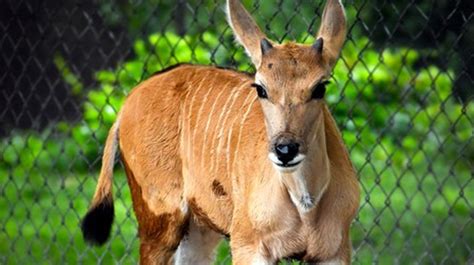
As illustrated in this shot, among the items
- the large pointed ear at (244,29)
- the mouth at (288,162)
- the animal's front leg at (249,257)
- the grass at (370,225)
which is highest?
the large pointed ear at (244,29)

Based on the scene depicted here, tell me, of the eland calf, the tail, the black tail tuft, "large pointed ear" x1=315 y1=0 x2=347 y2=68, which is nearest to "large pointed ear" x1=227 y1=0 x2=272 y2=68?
the eland calf

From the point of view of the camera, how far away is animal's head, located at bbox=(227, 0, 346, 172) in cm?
522

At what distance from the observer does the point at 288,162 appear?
17.1ft

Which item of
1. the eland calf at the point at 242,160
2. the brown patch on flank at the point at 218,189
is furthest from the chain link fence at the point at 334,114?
the brown patch on flank at the point at 218,189

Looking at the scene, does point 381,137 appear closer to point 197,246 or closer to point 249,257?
point 197,246

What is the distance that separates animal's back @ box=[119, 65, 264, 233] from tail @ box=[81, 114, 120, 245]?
3.3 inches

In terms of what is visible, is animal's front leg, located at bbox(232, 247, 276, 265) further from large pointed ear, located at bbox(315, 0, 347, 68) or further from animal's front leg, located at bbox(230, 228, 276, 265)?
large pointed ear, located at bbox(315, 0, 347, 68)

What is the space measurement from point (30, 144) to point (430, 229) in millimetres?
2787

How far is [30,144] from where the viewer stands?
956cm

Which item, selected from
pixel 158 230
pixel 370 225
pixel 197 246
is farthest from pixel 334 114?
pixel 158 230

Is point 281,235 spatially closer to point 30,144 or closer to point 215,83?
point 215,83

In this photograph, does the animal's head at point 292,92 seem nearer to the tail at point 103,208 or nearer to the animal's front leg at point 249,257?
the animal's front leg at point 249,257

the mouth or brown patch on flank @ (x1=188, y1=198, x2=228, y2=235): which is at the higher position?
the mouth

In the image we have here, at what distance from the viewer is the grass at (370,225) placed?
24.1 ft
